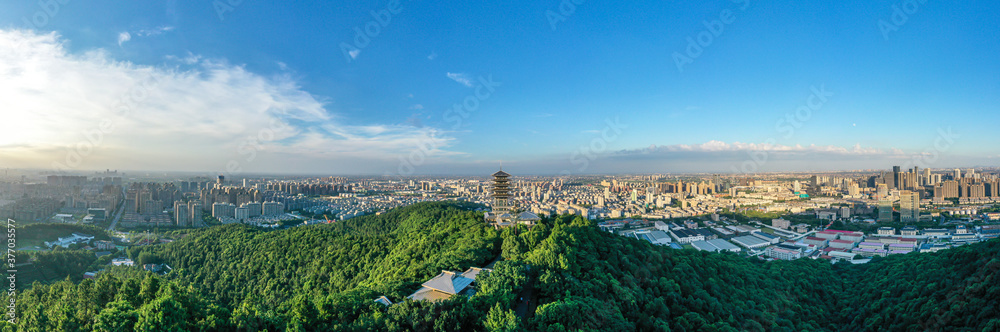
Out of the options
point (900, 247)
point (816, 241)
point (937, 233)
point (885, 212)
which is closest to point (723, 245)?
point (816, 241)

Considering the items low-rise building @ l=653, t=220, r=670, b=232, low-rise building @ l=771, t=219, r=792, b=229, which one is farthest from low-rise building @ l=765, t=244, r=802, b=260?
low-rise building @ l=771, t=219, r=792, b=229

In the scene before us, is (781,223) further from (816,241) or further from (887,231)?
(816,241)

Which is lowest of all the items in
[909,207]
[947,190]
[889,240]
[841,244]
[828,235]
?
[841,244]

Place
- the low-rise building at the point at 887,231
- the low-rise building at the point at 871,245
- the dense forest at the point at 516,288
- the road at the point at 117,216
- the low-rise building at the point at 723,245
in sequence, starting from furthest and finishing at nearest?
the road at the point at 117,216
the low-rise building at the point at 887,231
the low-rise building at the point at 723,245
the low-rise building at the point at 871,245
the dense forest at the point at 516,288

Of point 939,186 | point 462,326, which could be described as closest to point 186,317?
point 462,326

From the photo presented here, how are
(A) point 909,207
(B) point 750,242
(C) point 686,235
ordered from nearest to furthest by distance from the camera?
(B) point 750,242 → (C) point 686,235 → (A) point 909,207

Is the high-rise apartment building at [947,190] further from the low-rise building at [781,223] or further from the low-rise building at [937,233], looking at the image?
the low-rise building at [781,223]

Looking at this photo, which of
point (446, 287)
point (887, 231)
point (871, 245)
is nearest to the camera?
point (446, 287)

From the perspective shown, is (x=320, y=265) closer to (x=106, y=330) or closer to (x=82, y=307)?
(x=82, y=307)

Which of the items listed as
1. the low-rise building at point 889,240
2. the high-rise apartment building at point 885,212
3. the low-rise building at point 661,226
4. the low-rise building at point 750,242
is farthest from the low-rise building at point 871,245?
the low-rise building at point 661,226
